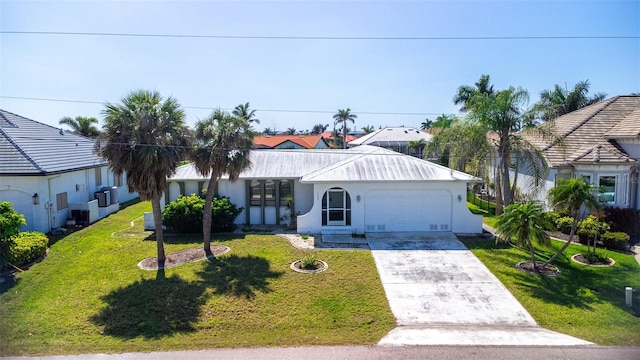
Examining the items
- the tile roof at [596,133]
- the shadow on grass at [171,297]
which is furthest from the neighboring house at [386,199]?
the tile roof at [596,133]

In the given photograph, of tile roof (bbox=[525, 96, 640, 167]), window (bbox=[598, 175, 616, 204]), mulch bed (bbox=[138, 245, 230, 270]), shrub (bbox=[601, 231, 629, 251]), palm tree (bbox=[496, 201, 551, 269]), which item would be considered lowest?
mulch bed (bbox=[138, 245, 230, 270])

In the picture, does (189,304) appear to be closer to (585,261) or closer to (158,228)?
(158,228)

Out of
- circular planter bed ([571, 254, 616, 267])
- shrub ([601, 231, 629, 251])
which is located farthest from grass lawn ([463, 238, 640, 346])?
shrub ([601, 231, 629, 251])

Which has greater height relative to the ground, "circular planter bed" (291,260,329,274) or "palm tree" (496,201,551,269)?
"palm tree" (496,201,551,269)

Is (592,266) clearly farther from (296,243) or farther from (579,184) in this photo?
(296,243)

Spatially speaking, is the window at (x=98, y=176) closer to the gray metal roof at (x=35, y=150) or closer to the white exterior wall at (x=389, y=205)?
the gray metal roof at (x=35, y=150)

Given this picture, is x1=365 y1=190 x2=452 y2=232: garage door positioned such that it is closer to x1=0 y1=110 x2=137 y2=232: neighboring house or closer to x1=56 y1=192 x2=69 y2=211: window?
x1=0 y1=110 x2=137 y2=232: neighboring house
